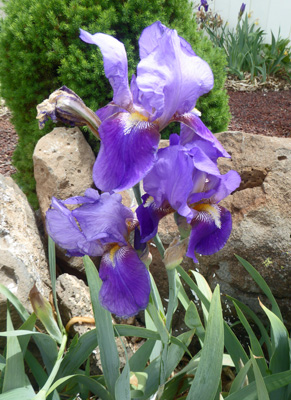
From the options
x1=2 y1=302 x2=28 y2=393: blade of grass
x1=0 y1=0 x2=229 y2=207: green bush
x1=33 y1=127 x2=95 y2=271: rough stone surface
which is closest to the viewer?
x1=2 y1=302 x2=28 y2=393: blade of grass

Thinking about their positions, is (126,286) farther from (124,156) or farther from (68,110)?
(68,110)

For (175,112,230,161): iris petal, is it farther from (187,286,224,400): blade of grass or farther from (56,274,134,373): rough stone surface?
(56,274,134,373): rough stone surface

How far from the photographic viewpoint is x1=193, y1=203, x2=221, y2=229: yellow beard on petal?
949 millimetres

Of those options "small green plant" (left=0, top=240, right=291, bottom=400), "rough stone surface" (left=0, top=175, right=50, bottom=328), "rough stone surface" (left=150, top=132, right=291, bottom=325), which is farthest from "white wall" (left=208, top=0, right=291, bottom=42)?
"small green plant" (left=0, top=240, right=291, bottom=400)

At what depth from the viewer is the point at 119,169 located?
804 millimetres

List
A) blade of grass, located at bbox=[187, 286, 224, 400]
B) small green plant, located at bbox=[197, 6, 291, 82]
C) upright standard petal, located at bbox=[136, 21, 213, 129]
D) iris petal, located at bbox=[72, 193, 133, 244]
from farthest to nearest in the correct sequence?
small green plant, located at bbox=[197, 6, 291, 82]
blade of grass, located at bbox=[187, 286, 224, 400]
iris petal, located at bbox=[72, 193, 133, 244]
upright standard petal, located at bbox=[136, 21, 213, 129]

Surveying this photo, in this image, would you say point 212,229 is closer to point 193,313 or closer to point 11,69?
point 193,313

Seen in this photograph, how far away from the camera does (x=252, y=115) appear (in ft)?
18.1

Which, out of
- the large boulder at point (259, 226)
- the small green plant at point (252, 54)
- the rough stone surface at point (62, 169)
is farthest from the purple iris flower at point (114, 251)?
the small green plant at point (252, 54)

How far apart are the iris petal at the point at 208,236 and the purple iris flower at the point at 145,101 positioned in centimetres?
18

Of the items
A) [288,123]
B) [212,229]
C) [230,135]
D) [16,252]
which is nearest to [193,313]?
[212,229]

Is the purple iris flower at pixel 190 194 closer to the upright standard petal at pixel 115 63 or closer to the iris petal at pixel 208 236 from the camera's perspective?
the iris petal at pixel 208 236

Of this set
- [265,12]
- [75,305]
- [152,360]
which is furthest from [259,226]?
[265,12]

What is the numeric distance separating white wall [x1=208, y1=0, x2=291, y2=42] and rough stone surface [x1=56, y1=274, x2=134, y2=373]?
330 inches
